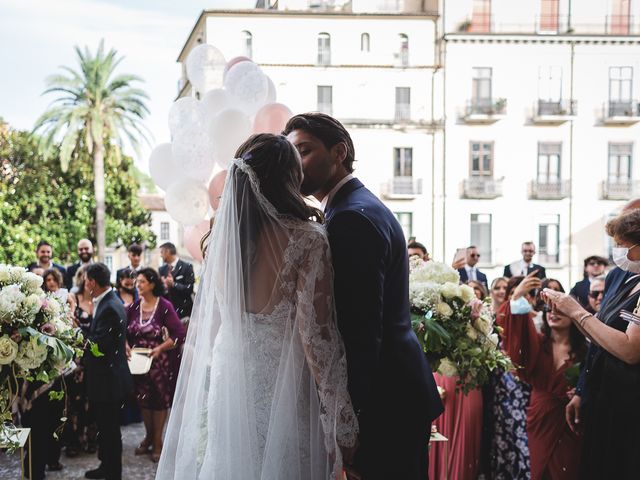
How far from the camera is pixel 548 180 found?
2602cm

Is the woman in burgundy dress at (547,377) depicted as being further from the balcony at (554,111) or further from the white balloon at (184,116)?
the balcony at (554,111)

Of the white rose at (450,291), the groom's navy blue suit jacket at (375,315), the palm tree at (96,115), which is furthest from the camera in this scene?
the palm tree at (96,115)

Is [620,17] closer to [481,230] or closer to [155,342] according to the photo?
[481,230]

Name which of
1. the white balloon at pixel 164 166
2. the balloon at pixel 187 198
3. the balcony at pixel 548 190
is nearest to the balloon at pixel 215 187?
the balloon at pixel 187 198

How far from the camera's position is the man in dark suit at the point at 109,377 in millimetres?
4934

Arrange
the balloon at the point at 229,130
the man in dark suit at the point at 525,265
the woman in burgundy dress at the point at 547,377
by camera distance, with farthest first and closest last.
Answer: the man in dark suit at the point at 525,265 < the balloon at the point at 229,130 < the woman in burgundy dress at the point at 547,377

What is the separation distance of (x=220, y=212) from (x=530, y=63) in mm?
26076

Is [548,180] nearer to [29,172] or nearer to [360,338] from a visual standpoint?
[29,172]

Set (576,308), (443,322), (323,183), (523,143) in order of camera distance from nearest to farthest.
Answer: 1. (323,183)
2. (576,308)
3. (443,322)
4. (523,143)

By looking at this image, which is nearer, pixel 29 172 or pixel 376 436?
pixel 376 436

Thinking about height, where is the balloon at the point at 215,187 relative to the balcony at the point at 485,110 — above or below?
below

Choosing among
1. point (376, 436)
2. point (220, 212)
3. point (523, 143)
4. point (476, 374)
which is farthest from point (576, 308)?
point (523, 143)

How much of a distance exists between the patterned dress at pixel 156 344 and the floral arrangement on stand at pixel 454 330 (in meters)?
3.19

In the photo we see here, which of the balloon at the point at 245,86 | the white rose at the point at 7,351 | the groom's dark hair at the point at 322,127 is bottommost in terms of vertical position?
the white rose at the point at 7,351
